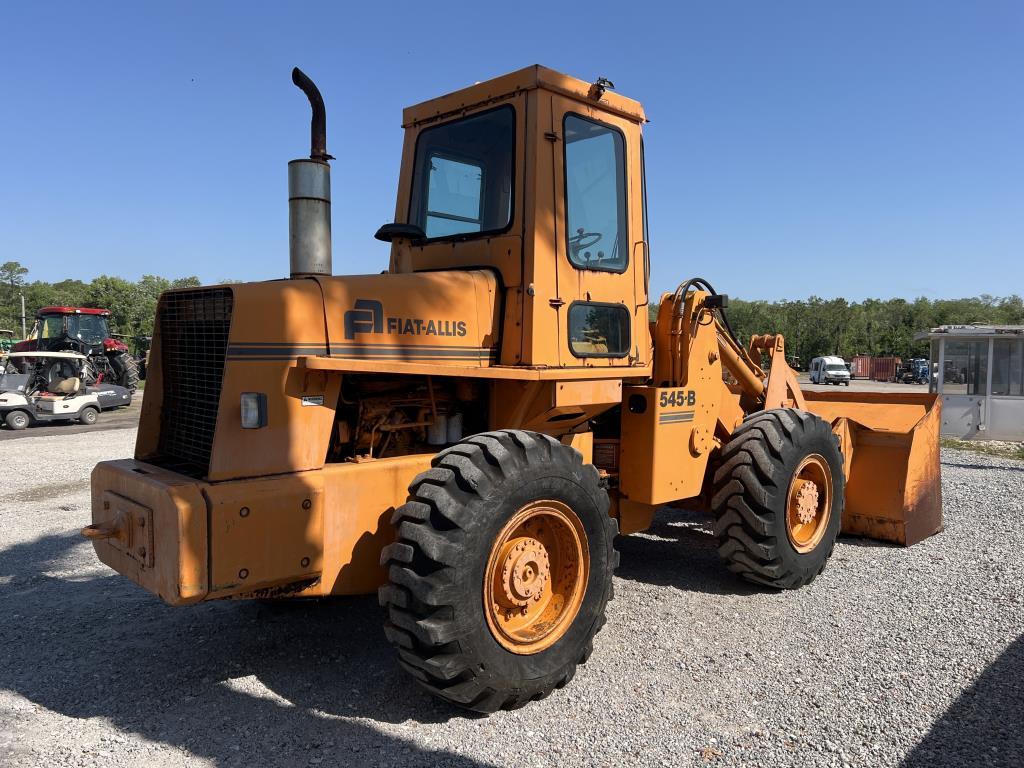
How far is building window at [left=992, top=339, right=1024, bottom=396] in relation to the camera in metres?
13.7

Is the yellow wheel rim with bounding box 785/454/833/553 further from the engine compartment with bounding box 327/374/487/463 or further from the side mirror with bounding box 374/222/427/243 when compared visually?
the side mirror with bounding box 374/222/427/243

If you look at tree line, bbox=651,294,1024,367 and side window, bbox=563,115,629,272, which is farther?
tree line, bbox=651,294,1024,367

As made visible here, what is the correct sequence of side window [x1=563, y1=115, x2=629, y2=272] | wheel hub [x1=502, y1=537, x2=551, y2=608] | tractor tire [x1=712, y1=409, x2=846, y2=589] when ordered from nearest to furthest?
wheel hub [x1=502, y1=537, x2=551, y2=608], side window [x1=563, y1=115, x2=629, y2=272], tractor tire [x1=712, y1=409, x2=846, y2=589]

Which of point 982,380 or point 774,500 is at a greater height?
point 982,380

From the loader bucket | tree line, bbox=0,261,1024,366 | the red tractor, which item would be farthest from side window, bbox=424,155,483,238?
tree line, bbox=0,261,1024,366

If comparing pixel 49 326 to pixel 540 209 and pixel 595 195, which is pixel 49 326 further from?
pixel 540 209

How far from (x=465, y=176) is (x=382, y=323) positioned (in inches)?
58.8

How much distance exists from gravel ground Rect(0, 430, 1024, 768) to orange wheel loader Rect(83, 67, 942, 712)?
0.34 m

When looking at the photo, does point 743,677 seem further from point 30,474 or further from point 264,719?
point 30,474

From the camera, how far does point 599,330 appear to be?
189 inches

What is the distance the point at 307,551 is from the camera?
3.56 meters

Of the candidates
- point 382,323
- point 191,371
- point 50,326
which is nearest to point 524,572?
point 382,323

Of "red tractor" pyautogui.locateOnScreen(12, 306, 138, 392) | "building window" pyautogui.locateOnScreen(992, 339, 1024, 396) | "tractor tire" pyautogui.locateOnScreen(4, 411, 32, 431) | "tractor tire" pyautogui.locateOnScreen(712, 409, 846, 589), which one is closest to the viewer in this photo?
"tractor tire" pyautogui.locateOnScreen(712, 409, 846, 589)

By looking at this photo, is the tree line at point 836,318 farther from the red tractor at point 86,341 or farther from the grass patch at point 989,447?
the grass patch at point 989,447
